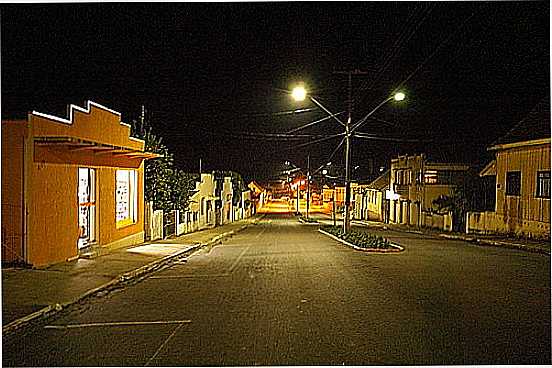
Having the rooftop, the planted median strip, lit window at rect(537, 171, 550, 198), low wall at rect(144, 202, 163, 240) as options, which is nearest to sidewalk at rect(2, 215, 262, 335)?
low wall at rect(144, 202, 163, 240)

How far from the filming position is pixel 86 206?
20.2 meters

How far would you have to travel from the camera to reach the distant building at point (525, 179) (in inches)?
1133

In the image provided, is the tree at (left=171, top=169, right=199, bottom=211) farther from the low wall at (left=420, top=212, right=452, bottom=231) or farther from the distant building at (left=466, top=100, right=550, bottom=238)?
the low wall at (left=420, top=212, right=452, bottom=231)

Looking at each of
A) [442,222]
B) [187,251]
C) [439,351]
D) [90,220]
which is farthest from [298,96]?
[442,222]

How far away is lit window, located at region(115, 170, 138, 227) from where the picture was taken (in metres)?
23.6

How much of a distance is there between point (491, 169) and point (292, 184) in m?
87.7

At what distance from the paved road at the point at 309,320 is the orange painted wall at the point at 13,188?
10.6 ft

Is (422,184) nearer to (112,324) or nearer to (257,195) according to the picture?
(112,324)

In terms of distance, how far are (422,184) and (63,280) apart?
43.4 m

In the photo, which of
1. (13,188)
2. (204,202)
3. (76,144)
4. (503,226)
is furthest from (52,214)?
(204,202)

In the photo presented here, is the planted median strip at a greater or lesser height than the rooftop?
lesser

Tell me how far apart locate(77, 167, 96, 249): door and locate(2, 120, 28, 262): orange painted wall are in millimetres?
3503

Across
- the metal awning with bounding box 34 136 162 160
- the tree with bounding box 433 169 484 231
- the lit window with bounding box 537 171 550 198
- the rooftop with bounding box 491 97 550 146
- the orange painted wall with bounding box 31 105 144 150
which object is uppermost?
the rooftop with bounding box 491 97 550 146

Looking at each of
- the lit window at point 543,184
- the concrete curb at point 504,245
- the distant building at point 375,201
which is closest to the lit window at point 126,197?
the concrete curb at point 504,245
